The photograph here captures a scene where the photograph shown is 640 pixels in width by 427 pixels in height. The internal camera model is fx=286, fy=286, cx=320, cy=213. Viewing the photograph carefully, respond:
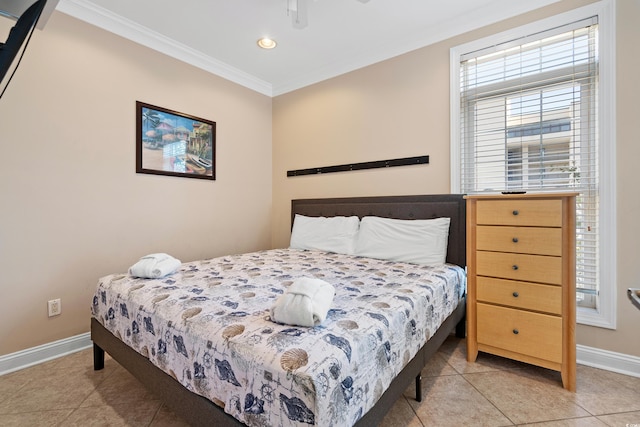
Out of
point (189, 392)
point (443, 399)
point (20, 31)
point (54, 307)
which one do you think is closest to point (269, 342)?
point (189, 392)

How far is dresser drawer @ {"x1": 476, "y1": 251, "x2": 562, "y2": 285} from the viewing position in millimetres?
1734

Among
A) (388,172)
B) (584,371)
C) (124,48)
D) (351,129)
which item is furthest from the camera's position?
(351,129)

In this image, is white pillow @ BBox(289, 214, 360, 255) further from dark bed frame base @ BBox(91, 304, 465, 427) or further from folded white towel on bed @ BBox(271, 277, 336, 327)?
folded white towel on bed @ BBox(271, 277, 336, 327)

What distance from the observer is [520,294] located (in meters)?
1.84

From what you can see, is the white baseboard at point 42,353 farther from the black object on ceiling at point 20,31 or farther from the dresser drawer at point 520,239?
the dresser drawer at point 520,239

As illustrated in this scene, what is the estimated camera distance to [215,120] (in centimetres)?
316

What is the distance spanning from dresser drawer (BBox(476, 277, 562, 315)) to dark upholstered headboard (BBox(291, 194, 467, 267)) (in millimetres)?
365

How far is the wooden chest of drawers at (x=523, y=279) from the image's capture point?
5.57 feet

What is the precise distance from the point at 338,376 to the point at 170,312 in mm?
831

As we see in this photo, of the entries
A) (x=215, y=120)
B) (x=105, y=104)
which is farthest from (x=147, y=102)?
(x=215, y=120)

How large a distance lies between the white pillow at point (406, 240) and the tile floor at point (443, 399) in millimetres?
764

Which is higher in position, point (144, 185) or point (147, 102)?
point (147, 102)

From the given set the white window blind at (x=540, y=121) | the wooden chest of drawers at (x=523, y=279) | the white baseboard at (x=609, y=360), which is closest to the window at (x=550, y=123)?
the white window blind at (x=540, y=121)

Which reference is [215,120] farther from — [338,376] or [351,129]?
[338,376]
